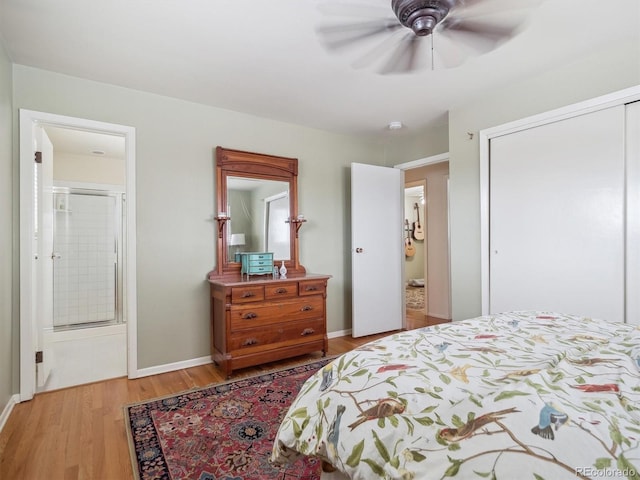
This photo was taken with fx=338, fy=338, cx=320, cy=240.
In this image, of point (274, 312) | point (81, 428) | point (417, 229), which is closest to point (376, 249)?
point (274, 312)

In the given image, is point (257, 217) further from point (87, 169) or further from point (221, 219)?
point (87, 169)

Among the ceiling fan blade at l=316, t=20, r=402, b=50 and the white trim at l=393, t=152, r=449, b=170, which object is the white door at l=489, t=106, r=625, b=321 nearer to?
the white trim at l=393, t=152, r=449, b=170

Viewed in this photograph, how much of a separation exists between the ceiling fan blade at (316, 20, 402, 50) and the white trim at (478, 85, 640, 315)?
4.99 ft

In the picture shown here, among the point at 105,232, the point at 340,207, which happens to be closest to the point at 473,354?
the point at 340,207

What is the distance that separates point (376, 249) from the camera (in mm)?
4094

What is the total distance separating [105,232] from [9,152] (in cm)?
260

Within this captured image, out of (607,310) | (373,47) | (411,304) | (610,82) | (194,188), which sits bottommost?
(411,304)

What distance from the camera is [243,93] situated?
2.95 m

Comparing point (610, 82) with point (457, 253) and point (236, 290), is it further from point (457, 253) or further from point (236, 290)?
point (236, 290)

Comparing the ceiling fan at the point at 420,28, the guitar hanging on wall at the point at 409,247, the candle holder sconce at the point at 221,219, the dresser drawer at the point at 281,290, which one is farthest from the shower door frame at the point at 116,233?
the guitar hanging on wall at the point at 409,247

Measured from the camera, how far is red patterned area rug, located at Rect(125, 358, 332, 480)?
5.37 ft

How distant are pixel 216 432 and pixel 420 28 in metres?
2.43

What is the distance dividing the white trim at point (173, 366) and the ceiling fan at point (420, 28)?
2.82 m

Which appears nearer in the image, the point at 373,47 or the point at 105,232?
the point at 373,47
